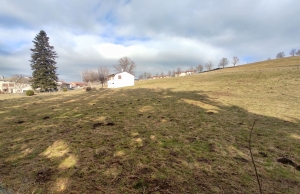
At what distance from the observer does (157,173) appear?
2641 millimetres

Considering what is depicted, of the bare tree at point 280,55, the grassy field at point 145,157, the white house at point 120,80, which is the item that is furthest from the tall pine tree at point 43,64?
the bare tree at point 280,55

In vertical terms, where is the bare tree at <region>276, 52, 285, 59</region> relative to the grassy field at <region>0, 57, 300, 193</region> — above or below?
above

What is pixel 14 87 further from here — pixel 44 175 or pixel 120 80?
pixel 44 175

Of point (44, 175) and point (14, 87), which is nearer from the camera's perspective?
point (44, 175)

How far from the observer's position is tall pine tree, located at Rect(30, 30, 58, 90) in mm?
32188

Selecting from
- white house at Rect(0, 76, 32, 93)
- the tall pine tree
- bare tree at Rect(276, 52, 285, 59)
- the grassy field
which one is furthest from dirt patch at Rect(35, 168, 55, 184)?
bare tree at Rect(276, 52, 285, 59)

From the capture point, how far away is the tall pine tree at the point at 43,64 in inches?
1267

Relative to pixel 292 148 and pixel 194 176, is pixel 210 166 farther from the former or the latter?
pixel 292 148

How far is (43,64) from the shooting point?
32.9 meters

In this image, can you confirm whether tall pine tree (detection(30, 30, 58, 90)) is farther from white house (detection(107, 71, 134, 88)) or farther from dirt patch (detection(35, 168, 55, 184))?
dirt patch (detection(35, 168, 55, 184))

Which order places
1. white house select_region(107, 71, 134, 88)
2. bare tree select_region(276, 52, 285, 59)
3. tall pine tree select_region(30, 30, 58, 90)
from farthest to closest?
bare tree select_region(276, 52, 285, 59)
white house select_region(107, 71, 134, 88)
tall pine tree select_region(30, 30, 58, 90)

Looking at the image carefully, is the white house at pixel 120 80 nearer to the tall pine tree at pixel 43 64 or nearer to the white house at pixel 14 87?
the tall pine tree at pixel 43 64

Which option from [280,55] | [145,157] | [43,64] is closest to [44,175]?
[145,157]

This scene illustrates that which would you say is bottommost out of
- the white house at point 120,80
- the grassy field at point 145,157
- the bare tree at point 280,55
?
the grassy field at point 145,157
